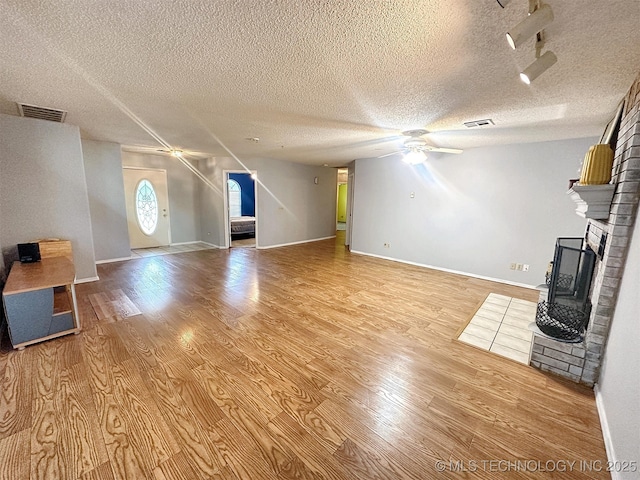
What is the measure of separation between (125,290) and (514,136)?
19.5 feet

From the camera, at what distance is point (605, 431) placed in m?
1.51

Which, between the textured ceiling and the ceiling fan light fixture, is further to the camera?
the ceiling fan light fixture

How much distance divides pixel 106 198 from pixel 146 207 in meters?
1.40

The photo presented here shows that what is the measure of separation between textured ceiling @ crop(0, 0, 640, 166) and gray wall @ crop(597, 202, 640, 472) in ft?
4.10

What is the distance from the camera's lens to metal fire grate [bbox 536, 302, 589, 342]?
2047 millimetres

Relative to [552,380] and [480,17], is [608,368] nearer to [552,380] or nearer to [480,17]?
[552,380]

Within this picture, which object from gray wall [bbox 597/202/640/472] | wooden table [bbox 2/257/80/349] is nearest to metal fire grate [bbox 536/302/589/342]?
gray wall [bbox 597/202/640/472]

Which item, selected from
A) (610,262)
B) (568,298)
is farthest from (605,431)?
(568,298)

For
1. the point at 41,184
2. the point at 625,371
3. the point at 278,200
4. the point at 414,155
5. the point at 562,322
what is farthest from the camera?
the point at 278,200

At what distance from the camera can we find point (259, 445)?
1435mm

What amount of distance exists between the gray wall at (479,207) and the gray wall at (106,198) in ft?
16.7

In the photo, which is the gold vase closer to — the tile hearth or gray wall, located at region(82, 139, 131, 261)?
the tile hearth

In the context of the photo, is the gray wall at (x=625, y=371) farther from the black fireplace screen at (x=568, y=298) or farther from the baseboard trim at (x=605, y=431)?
the black fireplace screen at (x=568, y=298)

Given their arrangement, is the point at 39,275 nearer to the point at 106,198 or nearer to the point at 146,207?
the point at 106,198
